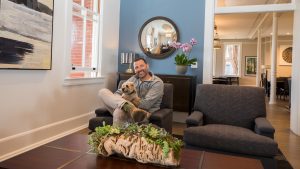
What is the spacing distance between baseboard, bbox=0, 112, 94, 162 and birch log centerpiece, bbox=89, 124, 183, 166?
5.13 ft

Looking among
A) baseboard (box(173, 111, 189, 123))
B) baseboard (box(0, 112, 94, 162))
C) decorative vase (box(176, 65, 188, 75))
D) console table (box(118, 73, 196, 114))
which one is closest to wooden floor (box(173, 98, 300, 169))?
baseboard (box(173, 111, 189, 123))

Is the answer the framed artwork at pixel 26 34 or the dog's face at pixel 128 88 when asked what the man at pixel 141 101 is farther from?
the framed artwork at pixel 26 34

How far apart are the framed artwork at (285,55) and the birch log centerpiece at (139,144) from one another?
37.1 ft

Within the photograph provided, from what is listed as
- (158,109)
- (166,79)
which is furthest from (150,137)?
(166,79)

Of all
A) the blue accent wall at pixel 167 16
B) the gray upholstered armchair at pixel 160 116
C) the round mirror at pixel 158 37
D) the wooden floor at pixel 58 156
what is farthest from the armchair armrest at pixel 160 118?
the round mirror at pixel 158 37

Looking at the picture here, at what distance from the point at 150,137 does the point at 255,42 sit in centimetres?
1194

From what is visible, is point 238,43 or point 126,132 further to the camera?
point 238,43

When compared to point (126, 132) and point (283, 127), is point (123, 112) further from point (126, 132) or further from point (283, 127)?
point (283, 127)

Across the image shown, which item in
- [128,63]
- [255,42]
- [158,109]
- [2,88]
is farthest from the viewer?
[255,42]

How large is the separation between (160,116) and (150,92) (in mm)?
353

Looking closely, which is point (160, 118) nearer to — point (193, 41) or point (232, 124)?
point (232, 124)

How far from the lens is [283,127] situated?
14.2 feet

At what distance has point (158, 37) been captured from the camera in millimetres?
4738

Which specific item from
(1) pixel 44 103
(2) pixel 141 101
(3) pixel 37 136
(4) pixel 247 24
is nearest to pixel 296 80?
(2) pixel 141 101
